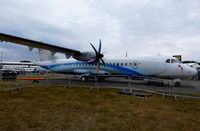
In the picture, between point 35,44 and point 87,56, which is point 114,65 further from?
point 35,44

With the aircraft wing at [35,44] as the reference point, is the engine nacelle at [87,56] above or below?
below

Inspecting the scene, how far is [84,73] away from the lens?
1677 centimetres

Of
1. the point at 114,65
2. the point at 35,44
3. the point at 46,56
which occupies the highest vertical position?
the point at 35,44

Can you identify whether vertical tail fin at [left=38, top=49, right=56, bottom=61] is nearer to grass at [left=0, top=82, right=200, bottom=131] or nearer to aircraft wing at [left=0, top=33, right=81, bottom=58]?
aircraft wing at [left=0, top=33, right=81, bottom=58]

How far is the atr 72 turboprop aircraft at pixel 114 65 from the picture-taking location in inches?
464

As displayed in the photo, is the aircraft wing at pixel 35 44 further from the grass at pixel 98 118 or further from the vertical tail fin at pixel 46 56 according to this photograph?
the grass at pixel 98 118

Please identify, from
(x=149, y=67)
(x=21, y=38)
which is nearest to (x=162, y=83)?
(x=149, y=67)

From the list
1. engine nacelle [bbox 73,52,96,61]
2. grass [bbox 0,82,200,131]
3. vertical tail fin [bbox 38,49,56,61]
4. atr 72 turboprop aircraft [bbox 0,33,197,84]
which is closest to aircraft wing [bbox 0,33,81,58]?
atr 72 turboprop aircraft [bbox 0,33,197,84]

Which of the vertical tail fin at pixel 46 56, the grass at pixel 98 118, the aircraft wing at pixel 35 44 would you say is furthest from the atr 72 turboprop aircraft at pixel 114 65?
the grass at pixel 98 118

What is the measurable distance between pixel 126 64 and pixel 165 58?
14.0ft

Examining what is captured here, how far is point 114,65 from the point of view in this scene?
1520 cm

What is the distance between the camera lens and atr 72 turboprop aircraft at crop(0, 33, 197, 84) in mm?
11781

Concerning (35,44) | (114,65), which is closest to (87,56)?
(114,65)

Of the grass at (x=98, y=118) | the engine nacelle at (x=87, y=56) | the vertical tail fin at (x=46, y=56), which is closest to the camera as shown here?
the grass at (x=98, y=118)
